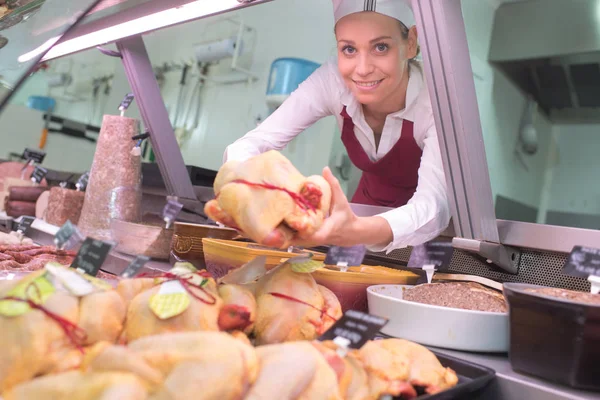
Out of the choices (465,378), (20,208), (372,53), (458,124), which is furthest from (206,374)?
(20,208)

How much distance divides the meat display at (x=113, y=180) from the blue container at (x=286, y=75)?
2.46 m

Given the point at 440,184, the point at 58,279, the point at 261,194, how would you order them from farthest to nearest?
the point at 440,184, the point at 261,194, the point at 58,279

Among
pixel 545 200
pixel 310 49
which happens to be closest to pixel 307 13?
pixel 310 49

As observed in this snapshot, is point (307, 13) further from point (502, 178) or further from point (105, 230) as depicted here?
point (105, 230)

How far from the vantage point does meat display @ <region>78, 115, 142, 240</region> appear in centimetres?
165

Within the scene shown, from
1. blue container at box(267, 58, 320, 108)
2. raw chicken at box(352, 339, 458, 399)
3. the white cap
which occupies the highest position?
blue container at box(267, 58, 320, 108)

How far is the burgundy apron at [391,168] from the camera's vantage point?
177cm

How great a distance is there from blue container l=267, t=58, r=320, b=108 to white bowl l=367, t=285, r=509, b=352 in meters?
3.36

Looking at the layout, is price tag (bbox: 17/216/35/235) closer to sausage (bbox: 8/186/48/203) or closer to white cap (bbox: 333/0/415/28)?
sausage (bbox: 8/186/48/203)

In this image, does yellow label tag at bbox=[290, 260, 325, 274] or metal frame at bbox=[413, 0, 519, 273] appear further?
metal frame at bbox=[413, 0, 519, 273]

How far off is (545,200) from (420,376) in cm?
448

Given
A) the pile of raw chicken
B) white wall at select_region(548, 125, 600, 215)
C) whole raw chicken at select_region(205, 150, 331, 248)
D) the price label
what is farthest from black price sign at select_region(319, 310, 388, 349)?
white wall at select_region(548, 125, 600, 215)

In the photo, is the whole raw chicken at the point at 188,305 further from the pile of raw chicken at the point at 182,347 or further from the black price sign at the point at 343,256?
the black price sign at the point at 343,256

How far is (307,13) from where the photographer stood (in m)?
4.55
